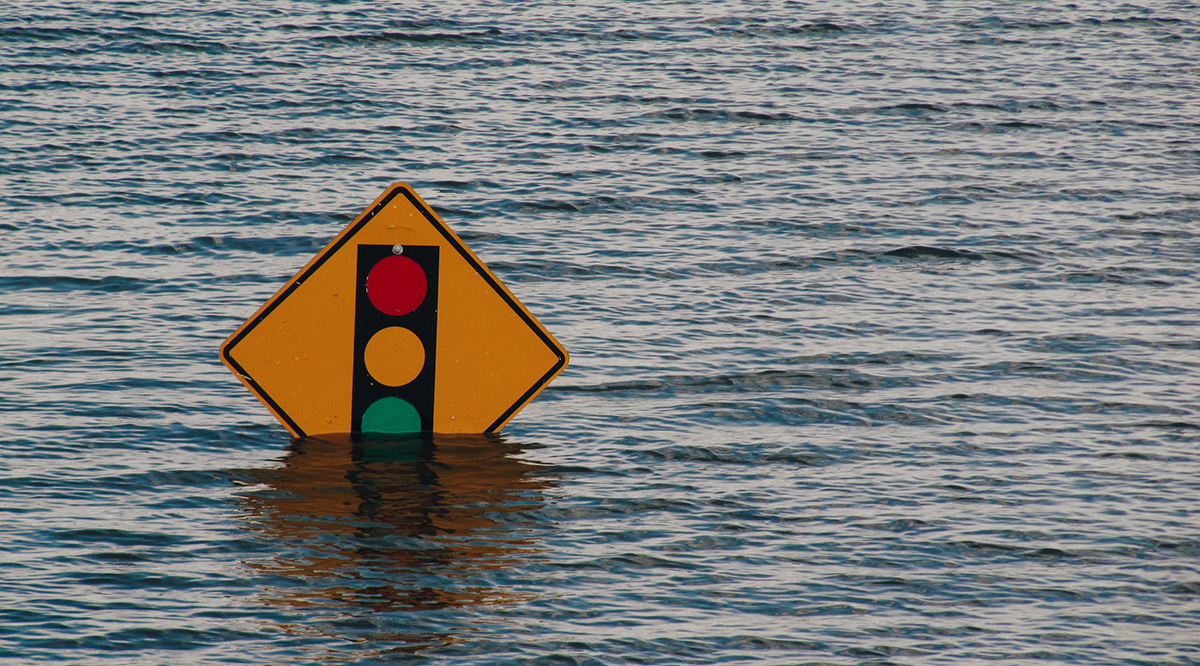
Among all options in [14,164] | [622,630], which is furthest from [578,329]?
[14,164]

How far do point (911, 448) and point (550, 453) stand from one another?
7.00 ft

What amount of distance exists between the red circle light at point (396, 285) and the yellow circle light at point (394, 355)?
13 cm

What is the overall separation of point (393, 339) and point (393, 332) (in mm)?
39

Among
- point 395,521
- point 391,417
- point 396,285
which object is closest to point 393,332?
point 396,285

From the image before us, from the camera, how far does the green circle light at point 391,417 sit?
8344 millimetres

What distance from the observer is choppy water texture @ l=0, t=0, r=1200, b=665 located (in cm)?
639

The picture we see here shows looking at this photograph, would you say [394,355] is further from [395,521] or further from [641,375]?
[641,375]

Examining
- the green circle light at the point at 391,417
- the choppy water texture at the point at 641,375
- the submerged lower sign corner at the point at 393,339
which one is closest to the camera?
the choppy water texture at the point at 641,375

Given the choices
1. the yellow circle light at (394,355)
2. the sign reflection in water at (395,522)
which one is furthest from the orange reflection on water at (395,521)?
the yellow circle light at (394,355)

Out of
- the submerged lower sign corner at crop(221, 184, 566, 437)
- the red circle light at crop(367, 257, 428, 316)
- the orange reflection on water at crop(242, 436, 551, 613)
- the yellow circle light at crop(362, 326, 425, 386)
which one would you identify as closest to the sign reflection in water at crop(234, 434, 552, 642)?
the orange reflection on water at crop(242, 436, 551, 613)

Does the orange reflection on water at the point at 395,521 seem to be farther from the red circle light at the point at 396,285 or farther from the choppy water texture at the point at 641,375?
the red circle light at the point at 396,285

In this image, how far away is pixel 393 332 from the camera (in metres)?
8.21

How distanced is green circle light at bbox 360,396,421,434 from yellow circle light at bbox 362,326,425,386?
148 mm

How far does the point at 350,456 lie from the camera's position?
26.9ft
